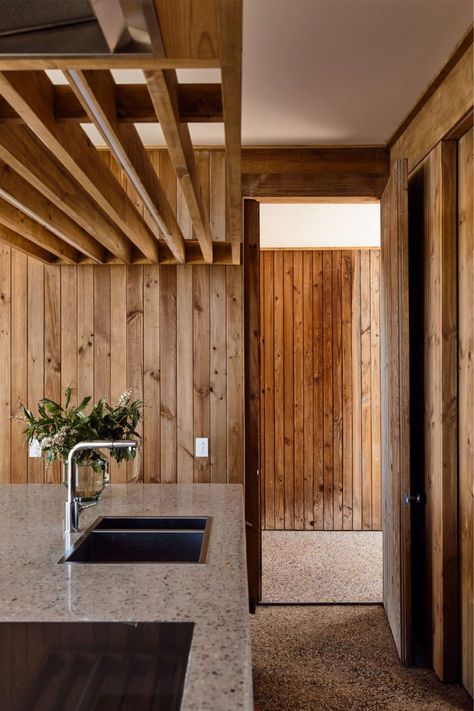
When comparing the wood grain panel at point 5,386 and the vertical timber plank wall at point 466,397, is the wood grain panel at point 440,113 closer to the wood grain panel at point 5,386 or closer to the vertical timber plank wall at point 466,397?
the vertical timber plank wall at point 466,397

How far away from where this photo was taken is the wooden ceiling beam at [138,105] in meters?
1.36

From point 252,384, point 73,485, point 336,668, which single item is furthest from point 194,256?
point 336,668

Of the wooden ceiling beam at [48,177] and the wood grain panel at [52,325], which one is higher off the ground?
the wooden ceiling beam at [48,177]

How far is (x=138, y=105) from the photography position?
1391mm

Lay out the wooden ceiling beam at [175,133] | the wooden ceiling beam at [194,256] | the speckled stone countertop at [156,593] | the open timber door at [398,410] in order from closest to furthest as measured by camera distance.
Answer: the speckled stone countertop at [156,593] → the wooden ceiling beam at [175,133] → the open timber door at [398,410] → the wooden ceiling beam at [194,256]

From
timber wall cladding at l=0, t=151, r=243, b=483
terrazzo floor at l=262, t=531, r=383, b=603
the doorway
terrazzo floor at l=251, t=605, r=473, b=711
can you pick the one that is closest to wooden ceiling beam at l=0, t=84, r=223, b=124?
timber wall cladding at l=0, t=151, r=243, b=483

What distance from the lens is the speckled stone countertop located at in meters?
1.03

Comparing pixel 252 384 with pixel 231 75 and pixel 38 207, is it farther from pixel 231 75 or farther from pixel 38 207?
pixel 231 75

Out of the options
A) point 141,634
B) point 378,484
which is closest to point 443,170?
point 141,634

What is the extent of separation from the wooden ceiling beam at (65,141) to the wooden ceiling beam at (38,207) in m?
0.29

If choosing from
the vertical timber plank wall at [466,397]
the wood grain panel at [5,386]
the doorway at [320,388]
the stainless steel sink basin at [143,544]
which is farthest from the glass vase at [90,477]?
the doorway at [320,388]

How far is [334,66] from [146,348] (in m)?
1.73

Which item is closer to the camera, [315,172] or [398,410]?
[398,410]

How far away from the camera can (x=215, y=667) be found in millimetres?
1043
